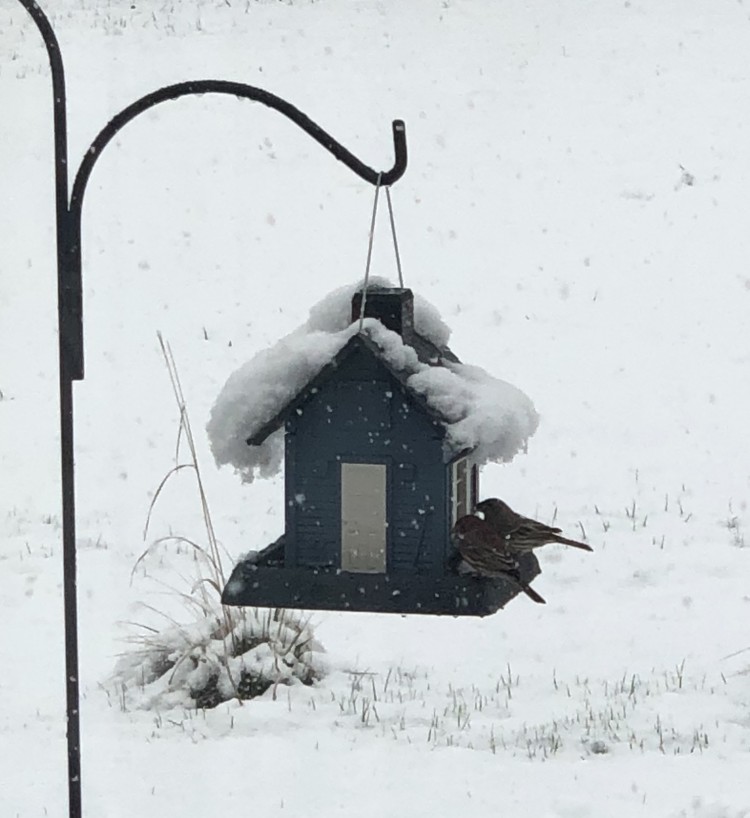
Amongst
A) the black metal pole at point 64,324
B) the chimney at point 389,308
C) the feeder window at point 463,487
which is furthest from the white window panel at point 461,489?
the black metal pole at point 64,324

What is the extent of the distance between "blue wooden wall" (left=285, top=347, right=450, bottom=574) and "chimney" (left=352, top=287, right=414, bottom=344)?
118 millimetres

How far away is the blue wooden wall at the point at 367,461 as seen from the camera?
3518mm

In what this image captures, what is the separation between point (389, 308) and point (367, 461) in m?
0.35

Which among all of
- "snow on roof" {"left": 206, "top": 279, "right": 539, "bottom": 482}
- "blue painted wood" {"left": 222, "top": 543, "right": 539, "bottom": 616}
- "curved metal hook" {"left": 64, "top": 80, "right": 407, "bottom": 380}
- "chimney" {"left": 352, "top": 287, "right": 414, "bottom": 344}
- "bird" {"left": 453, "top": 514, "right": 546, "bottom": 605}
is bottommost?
"blue painted wood" {"left": 222, "top": 543, "right": 539, "bottom": 616}

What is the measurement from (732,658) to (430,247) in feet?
23.6

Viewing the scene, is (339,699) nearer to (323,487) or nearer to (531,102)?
(323,487)

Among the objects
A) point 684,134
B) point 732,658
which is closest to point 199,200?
point 684,134

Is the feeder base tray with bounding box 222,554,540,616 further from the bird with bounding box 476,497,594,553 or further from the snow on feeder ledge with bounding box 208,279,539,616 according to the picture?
the bird with bounding box 476,497,594,553

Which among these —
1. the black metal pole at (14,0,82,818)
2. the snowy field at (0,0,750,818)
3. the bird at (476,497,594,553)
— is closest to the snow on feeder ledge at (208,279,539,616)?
the bird at (476,497,594,553)

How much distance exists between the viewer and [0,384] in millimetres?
11164

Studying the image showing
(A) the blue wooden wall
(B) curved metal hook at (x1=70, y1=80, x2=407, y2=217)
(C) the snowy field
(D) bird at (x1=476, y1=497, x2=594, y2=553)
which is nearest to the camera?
(B) curved metal hook at (x1=70, y1=80, x2=407, y2=217)

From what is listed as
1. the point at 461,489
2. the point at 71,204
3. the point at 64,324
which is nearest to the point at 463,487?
the point at 461,489

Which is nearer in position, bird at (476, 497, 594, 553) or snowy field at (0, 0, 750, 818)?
bird at (476, 497, 594, 553)

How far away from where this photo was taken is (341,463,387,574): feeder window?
3.55 m
